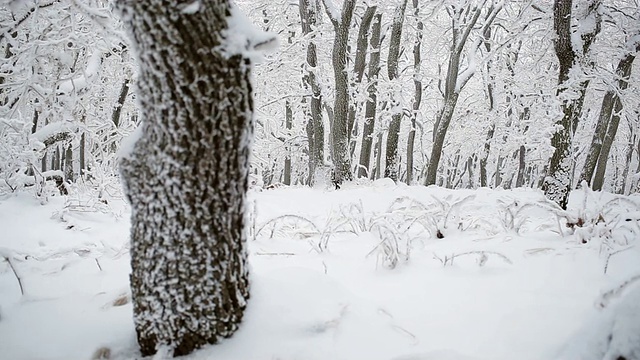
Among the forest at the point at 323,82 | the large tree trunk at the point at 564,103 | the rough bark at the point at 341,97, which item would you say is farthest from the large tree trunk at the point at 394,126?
the large tree trunk at the point at 564,103

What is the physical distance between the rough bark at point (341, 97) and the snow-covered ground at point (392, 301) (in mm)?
4107

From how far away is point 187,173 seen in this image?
1.18 meters

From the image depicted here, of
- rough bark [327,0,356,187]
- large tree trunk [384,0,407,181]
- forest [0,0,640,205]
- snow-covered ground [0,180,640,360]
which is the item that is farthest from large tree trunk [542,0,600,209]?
large tree trunk [384,0,407,181]

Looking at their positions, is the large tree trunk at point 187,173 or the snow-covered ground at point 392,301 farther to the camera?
the snow-covered ground at point 392,301

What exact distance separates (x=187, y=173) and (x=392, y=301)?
1113mm

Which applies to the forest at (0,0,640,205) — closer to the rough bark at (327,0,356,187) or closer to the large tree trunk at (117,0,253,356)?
the rough bark at (327,0,356,187)

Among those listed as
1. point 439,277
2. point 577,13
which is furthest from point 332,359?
point 577,13

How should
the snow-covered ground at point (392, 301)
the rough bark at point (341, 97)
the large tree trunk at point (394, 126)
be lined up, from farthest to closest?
the large tree trunk at point (394, 126)
the rough bark at point (341, 97)
the snow-covered ground at point (392, 301)

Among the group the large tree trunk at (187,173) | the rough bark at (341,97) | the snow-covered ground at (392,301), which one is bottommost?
the snow-covered ground at (392,301)

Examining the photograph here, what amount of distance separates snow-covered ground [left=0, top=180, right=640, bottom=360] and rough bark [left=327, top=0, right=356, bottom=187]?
4.11m

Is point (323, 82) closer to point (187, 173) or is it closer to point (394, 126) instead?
point (394, 126)

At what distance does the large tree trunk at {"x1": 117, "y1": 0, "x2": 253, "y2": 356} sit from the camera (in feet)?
3.62

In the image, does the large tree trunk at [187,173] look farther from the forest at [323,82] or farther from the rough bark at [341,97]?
the rough bark at [341,97]

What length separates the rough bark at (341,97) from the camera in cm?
625
